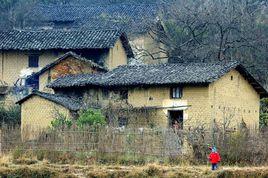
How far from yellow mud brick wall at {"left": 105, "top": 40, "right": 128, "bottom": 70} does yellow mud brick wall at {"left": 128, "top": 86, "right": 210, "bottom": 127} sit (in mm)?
6384

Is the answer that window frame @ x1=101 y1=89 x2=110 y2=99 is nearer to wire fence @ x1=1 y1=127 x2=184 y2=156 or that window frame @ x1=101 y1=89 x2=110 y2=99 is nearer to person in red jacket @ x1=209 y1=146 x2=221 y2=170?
wire fence @ x1=1 y1=127 x2=184 y2=156

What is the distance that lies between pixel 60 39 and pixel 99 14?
37.9ft

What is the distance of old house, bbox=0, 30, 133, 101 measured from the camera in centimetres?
4619

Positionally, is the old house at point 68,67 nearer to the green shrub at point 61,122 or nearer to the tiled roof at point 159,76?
the tiled roof at point 159,76

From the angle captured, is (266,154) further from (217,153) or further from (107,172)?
(107,172)

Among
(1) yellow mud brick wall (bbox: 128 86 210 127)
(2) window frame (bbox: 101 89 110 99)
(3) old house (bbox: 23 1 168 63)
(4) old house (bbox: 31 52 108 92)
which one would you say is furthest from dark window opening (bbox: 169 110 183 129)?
(3) old house (bbox: 23 1 168 63)

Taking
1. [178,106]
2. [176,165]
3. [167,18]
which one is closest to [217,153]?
[176,165]

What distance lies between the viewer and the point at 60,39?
47.2 metres

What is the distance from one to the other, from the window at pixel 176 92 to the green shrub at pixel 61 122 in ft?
15.3

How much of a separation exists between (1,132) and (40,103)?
5.44 m

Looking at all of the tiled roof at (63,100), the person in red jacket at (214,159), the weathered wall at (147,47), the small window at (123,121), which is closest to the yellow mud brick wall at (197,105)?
the small window at (123,121)

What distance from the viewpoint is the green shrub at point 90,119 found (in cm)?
3499

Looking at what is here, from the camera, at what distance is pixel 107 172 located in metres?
29.4

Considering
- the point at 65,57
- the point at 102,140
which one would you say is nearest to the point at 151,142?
the point at 102,140
